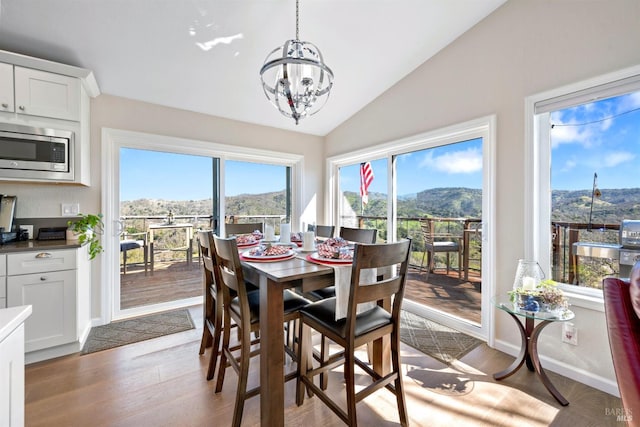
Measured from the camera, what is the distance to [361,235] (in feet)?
8.21

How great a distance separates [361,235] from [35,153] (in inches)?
109

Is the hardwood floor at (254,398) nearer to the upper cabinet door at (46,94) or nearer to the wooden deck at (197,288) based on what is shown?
the wooden deck at (197,288)

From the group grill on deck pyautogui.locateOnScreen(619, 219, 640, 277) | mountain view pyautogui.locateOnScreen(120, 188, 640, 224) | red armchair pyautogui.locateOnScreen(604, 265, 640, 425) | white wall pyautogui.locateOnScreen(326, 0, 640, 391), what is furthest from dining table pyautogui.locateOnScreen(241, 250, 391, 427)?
grill on deck pyautogui.locateOnScreen(619, 219, 640, 277)

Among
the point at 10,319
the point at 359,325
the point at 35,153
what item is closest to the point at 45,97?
the point at 35,153

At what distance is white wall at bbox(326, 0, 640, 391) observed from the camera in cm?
180

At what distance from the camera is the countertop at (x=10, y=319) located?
822 mm

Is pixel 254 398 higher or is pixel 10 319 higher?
pixel 10 319

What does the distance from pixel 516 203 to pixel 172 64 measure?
10.7 ft

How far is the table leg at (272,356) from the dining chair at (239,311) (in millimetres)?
129

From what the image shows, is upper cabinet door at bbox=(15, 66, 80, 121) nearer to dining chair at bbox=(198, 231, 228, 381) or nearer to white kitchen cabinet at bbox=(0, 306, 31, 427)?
dining chair at bbox=(198, 231, 228, 381)

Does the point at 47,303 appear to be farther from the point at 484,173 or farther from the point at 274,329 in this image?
the point at 484,173

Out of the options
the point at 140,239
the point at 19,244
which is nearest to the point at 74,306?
the point at 19,244

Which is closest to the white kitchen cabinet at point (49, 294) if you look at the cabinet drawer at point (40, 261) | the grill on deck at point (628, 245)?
the cabinet drawer at point (40, 261)

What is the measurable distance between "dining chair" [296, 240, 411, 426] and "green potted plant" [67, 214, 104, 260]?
7.15 ft
